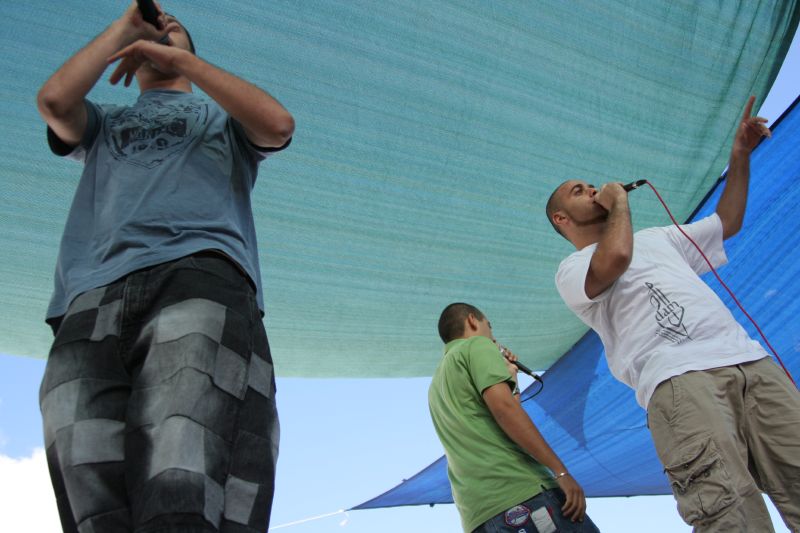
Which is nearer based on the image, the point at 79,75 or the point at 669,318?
the point at 79,75

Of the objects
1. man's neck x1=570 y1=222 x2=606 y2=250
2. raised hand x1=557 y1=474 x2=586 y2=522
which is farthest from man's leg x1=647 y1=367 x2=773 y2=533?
man's neck x1=570 y1=222 x2=606 y2=250

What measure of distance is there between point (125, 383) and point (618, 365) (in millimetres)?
992

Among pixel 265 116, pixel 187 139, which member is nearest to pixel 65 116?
pixel 187 139

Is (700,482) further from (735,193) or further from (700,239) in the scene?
(735,193)

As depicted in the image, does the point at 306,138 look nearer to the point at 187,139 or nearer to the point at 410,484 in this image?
the point at 187,139

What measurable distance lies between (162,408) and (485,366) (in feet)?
3.12

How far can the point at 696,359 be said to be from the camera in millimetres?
1296

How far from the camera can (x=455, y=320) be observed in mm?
1950

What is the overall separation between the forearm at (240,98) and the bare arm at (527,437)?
2.62ft

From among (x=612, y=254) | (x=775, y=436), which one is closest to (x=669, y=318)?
(x=612, y=254)

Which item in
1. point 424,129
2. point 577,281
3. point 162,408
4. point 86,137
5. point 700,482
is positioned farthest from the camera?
point 424,129

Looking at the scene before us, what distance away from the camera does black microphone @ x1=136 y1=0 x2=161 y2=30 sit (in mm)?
981

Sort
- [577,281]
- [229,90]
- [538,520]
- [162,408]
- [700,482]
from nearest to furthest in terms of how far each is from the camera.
Result: [162,408] < [229,90] < [700,482] < [538,520] < [577,281]

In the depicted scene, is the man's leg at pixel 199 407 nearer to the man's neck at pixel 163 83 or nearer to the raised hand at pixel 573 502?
the man's neck at pixel 163 83
